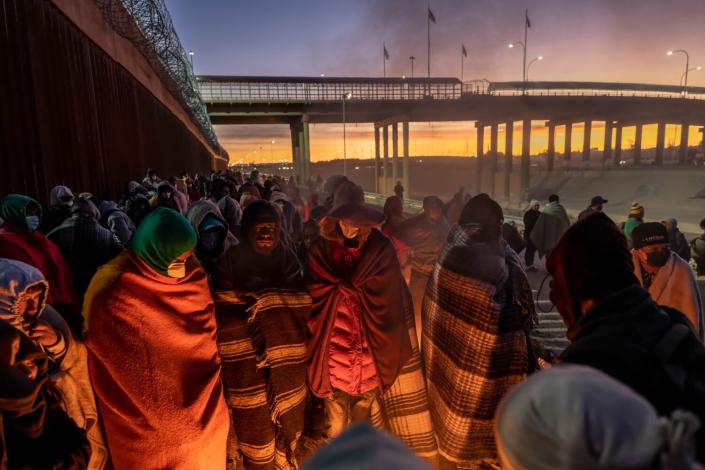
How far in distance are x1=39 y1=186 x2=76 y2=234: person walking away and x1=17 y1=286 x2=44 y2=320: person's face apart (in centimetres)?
364

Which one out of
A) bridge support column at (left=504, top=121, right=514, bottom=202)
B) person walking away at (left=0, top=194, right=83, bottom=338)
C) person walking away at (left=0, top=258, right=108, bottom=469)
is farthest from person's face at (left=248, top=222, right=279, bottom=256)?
bridge support column at (left=504, top=121, right=514, bottom=202)

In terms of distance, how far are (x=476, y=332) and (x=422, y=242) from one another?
268 cm

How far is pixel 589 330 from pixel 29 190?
6.27 m

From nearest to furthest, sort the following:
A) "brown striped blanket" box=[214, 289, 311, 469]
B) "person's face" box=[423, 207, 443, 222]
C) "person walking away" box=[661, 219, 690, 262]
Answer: "brown striped blanket" box=[214, 289, 311, 469]
"person's face" box=[423, 207, 443, 222]
"person walking away" box=[661, 219, 690, 262]

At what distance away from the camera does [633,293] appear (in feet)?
5.64

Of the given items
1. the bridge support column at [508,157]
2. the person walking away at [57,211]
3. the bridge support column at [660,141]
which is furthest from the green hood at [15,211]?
the bridge support column at [660,141]

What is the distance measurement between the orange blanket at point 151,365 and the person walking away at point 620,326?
1904 mm

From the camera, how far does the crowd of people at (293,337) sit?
165cm

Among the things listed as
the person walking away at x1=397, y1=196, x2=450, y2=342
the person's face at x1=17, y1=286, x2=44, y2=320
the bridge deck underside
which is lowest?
the person walking away at x1=397, y1=196, x2=450, y2=342

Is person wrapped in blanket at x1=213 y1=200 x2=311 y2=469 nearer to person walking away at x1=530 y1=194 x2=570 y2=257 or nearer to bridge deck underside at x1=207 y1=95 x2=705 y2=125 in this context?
person walking away at x1=530 y1=194 x2=570 y2=257

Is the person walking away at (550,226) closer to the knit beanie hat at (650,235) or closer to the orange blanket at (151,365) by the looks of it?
the knit beanie hat at (650,235)

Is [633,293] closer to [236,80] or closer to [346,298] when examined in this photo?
[346,298]

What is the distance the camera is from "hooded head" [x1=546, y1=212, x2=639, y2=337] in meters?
1.85

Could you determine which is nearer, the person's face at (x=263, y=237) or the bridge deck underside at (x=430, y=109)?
the person's face at (x=263, y=237)
